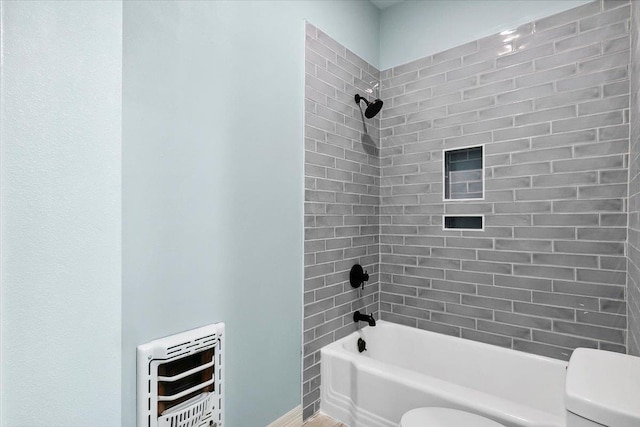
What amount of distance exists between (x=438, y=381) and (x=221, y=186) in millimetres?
1473

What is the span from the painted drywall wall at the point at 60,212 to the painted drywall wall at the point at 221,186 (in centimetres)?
27

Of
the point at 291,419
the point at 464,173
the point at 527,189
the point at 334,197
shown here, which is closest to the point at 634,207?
the point at 527,189

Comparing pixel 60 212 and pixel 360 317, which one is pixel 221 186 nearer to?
pixel 60 212

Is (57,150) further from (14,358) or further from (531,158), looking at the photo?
(531,158)

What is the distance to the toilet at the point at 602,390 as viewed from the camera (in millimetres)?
842

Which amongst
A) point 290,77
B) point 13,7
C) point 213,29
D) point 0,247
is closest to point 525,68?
point 290,77

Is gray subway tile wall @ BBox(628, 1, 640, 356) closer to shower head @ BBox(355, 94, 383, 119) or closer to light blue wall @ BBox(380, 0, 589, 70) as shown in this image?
light blue wall @ BBox(380, 0, 589, 70)

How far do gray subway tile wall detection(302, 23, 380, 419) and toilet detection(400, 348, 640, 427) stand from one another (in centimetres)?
130

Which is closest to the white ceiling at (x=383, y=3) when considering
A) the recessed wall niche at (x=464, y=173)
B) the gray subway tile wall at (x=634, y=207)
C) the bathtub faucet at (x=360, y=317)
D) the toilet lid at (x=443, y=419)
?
the recessed wall niche at (x=464, y=173)

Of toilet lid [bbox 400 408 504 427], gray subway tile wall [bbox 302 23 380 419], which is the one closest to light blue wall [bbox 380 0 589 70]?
gray subway tile wall [bbox 302 23 380 419]

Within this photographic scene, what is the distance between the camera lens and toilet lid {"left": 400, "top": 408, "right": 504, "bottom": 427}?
133 cm

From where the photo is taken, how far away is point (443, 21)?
2305mm

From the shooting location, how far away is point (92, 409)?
85cm

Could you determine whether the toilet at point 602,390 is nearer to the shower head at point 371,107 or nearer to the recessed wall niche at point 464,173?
the recessed wall niche at point 464,173
